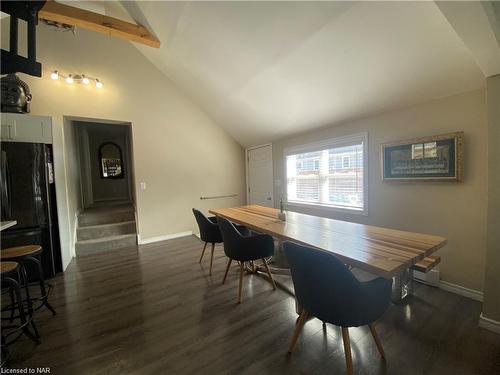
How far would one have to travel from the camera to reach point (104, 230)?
399 centimetres

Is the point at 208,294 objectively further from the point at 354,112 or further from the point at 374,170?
the point at 354,112

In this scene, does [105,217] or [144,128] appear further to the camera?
[105,217]

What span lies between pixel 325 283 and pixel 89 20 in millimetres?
3805

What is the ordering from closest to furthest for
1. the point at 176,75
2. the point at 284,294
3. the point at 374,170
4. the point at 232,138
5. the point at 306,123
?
1. the point at 284,294
2. the point at 374,170
3. the point at 306,123
4. the point at 176,75
5. the point at 232,138

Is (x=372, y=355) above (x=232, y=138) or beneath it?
beneath

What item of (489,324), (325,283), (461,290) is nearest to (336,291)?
(325,283)

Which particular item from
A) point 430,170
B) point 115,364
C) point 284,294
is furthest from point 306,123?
point 115,364

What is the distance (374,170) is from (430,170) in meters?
0.61

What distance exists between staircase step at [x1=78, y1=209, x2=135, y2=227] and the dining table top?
3264 millimetres

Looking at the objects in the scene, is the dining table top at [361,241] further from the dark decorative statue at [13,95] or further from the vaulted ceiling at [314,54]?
the dark decorative statue at [13,95]

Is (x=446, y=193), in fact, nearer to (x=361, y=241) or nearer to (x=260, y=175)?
(x=361, y=241)

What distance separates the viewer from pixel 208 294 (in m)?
2.28

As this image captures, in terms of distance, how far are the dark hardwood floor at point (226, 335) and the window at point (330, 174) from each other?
1.38 meters

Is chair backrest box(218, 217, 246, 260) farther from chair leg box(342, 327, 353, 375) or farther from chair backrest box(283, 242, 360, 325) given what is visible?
chair leg box(342, 327, 353, 375)
